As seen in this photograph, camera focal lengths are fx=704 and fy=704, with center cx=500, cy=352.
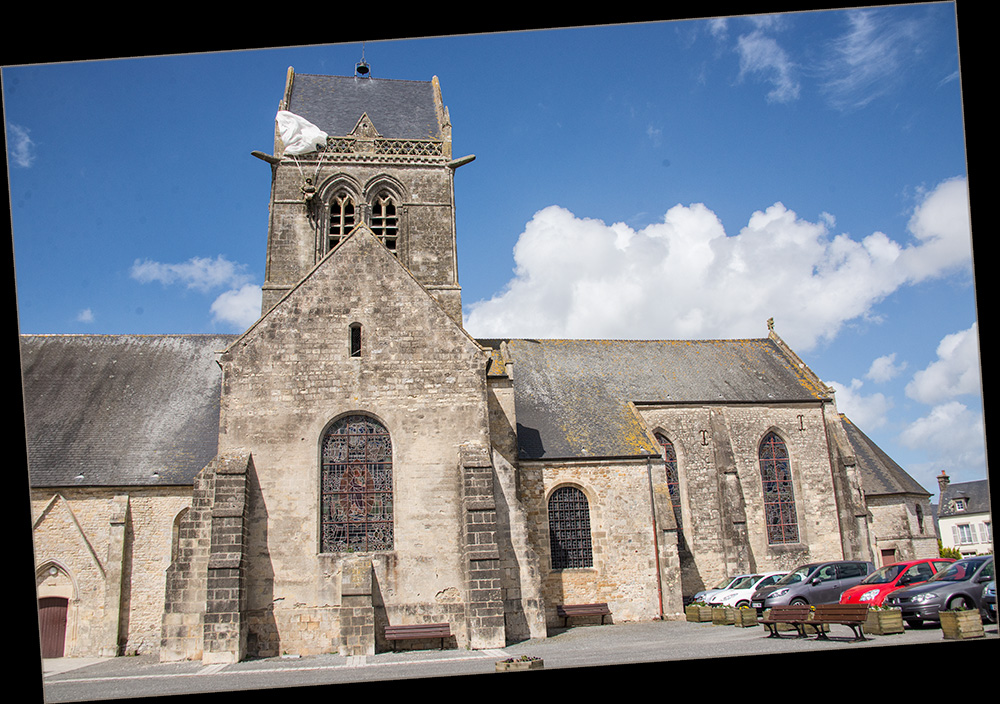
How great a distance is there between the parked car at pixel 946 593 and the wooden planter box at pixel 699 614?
638cm

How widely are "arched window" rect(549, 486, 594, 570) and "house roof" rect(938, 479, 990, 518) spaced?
4481 cm

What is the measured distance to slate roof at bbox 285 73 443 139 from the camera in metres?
25.1

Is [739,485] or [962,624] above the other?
[739,485]

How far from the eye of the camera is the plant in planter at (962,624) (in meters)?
11.0

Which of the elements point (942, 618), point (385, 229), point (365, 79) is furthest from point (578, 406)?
point (365, 79)

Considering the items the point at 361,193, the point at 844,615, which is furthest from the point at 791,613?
the point at 361,193

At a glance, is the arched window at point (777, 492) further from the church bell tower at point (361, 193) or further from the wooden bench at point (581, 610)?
the church bell tower at point (361, 193)

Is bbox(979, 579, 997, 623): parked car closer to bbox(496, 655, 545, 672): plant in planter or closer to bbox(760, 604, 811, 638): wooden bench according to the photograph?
bbox(760, 604, 811, 638): wooden bench

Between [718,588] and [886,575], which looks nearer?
[886,575]

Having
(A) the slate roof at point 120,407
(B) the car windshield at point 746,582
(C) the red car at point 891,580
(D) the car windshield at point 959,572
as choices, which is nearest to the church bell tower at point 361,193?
(A) the slate roof at point 120,407

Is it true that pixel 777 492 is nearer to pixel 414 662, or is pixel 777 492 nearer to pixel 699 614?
pixel 699 614

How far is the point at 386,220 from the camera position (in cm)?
2384

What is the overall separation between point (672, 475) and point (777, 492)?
4099 millimetres

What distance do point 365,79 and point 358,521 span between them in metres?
18.8
